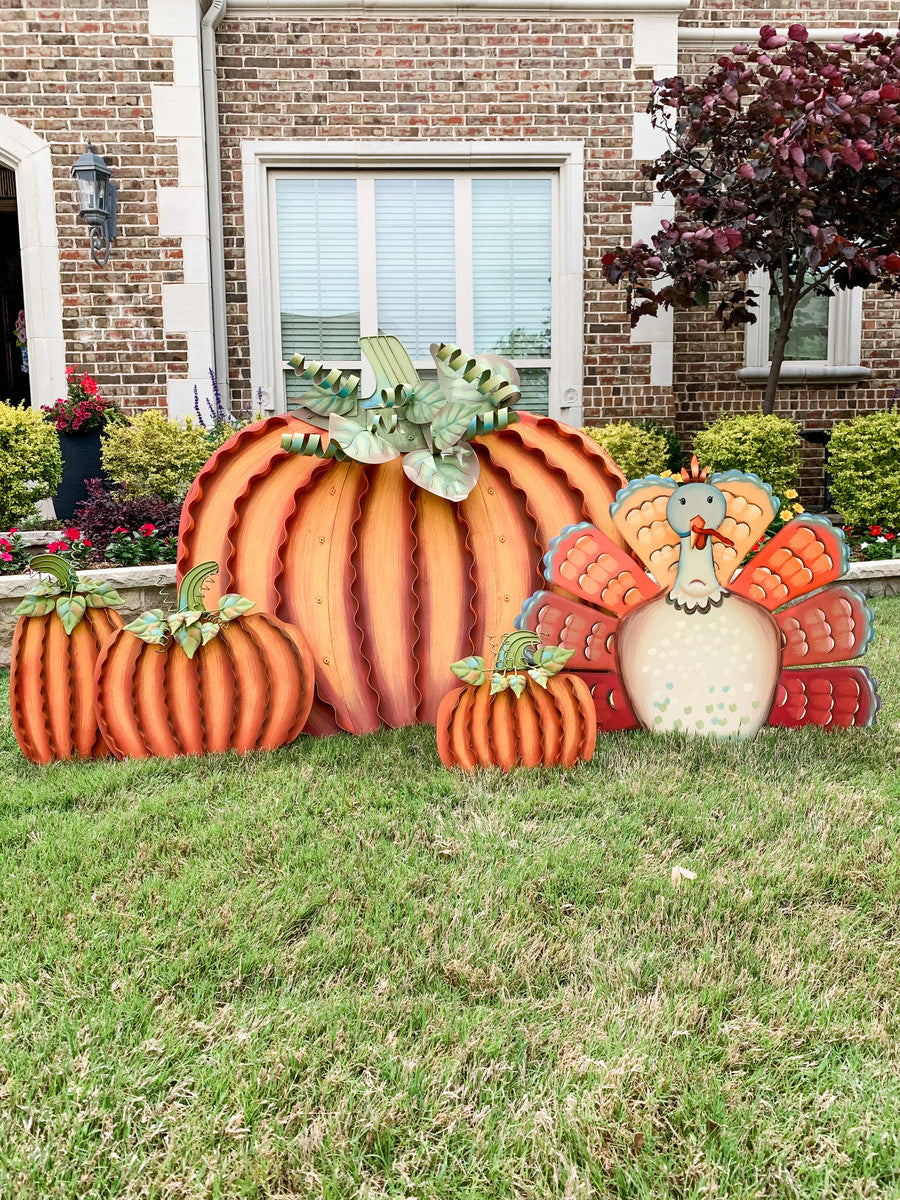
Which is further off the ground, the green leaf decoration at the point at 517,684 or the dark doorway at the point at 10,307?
the dark doorway at the point at 10,307

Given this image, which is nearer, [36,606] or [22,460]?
[36,606]

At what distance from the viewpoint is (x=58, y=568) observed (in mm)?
2832

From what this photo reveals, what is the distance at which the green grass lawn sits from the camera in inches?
48.3

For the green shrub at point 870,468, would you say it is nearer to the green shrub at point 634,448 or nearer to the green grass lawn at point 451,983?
the green shrub at point 634,448

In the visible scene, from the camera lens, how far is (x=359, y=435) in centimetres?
279

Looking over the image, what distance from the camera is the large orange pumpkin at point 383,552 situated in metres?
2.91

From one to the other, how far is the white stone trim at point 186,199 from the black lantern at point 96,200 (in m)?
0.38

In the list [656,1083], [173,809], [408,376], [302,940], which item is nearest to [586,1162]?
[656,1083]

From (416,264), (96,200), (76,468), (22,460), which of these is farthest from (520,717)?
(416,264)

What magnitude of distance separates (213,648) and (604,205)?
6497 mm

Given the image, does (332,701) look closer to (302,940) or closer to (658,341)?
(302,940)

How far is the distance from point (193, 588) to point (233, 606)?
0.17 metres

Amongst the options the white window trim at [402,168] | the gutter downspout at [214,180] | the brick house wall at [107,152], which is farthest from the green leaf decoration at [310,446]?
the white window trim at [402,168]

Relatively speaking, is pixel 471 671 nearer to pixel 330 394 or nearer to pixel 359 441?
pixel 359 441
